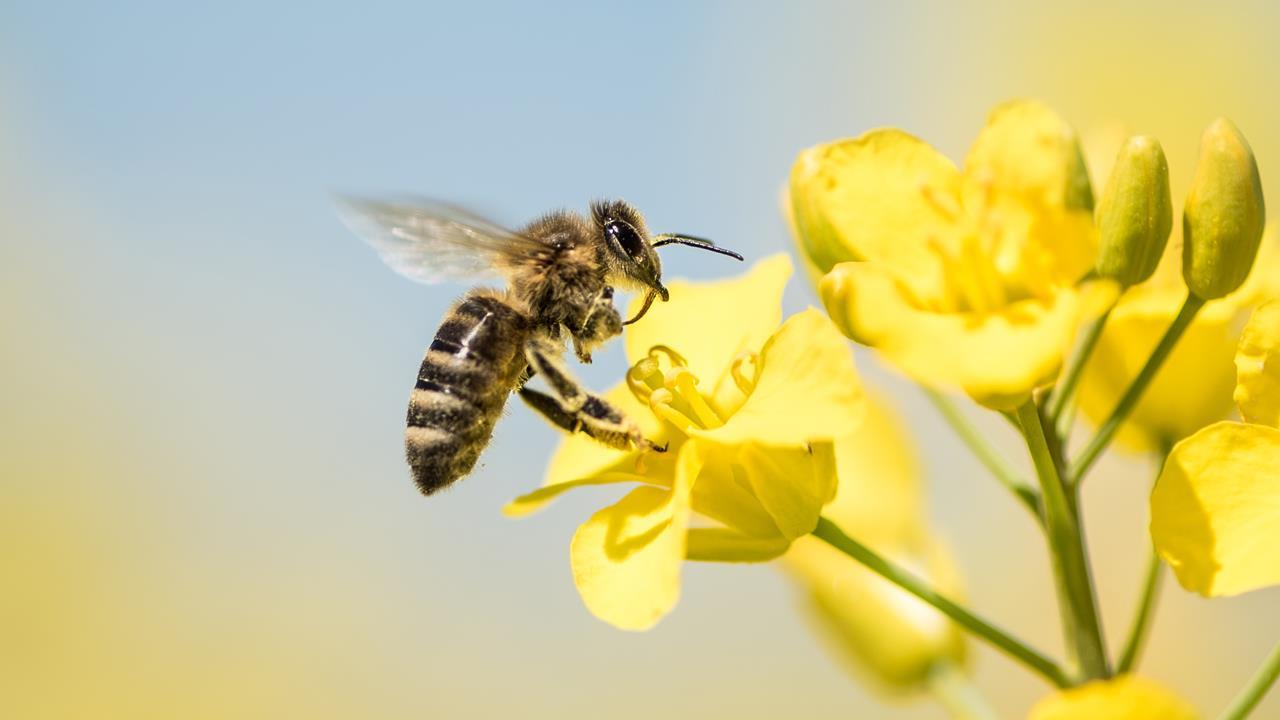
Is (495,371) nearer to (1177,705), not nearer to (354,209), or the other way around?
(354,209)

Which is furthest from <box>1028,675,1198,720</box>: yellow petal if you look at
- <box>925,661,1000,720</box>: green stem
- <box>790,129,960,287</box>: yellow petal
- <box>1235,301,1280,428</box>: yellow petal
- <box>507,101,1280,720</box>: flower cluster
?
<box>925,661,1000,720</box>: green stem

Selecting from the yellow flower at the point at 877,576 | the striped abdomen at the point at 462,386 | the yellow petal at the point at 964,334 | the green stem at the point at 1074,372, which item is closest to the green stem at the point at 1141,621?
the green stem at the point at 1074,372

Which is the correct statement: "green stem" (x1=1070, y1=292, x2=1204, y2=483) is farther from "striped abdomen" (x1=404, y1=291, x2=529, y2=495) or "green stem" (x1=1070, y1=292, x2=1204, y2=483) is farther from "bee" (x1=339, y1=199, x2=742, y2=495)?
"striped abdomen" (x1=404, y1=291, x2=529, y2=495)

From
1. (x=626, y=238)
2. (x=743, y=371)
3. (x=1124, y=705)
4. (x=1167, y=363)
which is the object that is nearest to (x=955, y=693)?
(x=1167, y=363)

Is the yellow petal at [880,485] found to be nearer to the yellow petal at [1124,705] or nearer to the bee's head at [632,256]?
the bee's head at [632,256]

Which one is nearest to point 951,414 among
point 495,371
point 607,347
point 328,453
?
point 607,347

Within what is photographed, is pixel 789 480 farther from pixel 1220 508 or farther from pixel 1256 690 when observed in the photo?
pixel 1256 690
